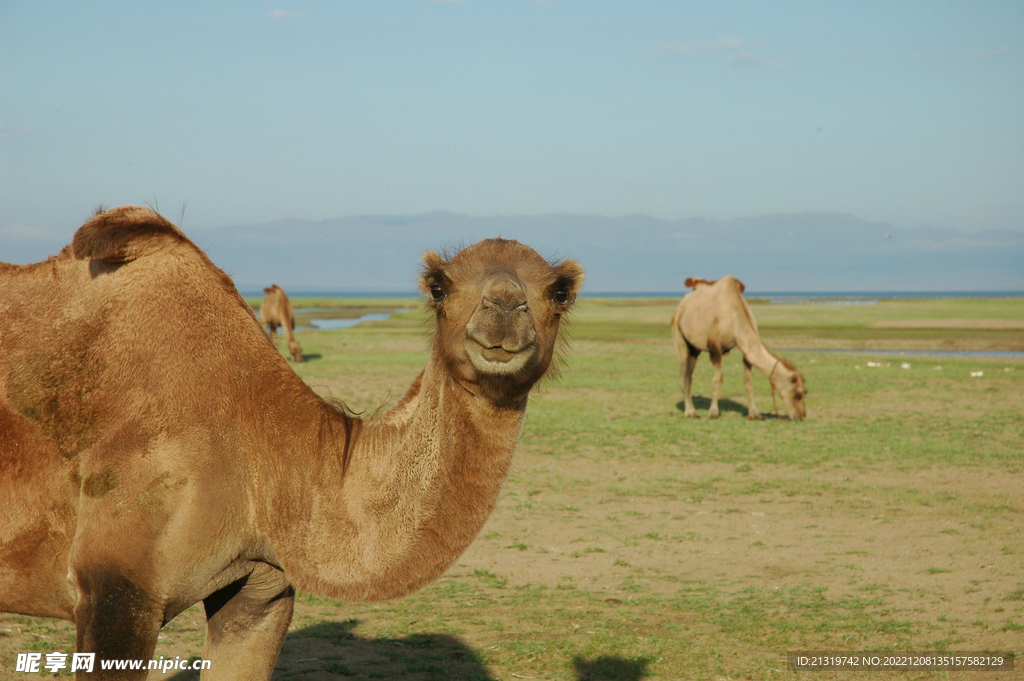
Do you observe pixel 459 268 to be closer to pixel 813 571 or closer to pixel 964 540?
pixel 813 571

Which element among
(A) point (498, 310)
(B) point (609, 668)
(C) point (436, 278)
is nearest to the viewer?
(A) point (498, 310)

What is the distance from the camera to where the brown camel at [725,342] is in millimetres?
15547

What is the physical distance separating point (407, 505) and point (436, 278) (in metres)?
0.87

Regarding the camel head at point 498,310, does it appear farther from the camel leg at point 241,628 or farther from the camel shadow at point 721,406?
the camel shadow at point 721,406

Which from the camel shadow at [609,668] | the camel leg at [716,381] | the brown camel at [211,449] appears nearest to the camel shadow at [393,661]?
the camel shadow at [609,668]

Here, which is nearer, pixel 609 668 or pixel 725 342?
pixel 609 668

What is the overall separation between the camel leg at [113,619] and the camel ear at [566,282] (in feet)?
6.07

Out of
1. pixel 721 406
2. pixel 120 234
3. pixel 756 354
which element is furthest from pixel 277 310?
pixel 120 234

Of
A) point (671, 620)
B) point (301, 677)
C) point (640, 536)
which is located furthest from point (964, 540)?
point (301, 677)

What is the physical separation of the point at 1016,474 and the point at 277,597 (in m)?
10.5

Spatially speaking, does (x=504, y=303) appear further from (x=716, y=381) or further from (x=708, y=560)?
(x=716, y=381)

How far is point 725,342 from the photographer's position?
16703 millimetres

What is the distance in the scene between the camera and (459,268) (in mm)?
3166

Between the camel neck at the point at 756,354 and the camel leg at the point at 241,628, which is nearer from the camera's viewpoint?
the camel leg at the point at 241,628
